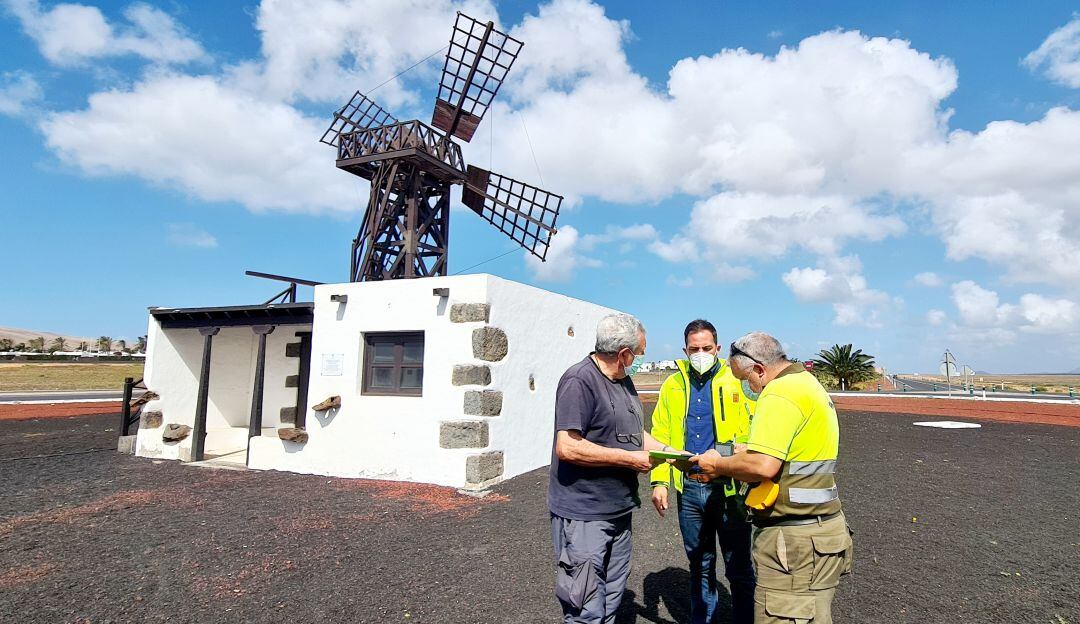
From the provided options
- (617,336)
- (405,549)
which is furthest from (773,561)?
(405,549)

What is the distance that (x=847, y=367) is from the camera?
3111cm

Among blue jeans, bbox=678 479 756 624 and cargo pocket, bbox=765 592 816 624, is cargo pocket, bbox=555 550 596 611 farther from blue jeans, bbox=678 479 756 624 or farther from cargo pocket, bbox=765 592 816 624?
blue jeans, bbox=678 479 756 624

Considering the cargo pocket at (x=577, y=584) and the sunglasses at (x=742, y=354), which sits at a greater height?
the sunglasses at (x=742, y=354)

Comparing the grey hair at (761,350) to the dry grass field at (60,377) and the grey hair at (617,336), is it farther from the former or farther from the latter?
the dry grass field at (60,377)

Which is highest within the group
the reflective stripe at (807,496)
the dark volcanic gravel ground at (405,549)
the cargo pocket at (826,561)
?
the reflective stripe at (807,496)

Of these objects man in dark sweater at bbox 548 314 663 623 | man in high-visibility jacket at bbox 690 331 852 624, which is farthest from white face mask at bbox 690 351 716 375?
man in high-visibility jacket at bbox 690 331 852 624

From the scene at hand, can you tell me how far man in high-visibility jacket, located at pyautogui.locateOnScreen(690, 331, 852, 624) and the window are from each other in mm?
6153

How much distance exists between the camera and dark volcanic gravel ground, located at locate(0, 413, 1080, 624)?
380 cm

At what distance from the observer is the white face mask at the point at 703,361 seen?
140 inches

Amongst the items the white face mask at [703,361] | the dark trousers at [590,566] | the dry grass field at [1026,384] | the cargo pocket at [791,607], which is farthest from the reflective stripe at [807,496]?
the dry grass field at [1026,384]

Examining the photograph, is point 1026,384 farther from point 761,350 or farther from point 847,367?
point 761,350

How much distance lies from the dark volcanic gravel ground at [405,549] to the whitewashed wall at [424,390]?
0.38m

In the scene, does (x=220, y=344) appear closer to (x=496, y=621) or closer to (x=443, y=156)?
(x=443, y=156)

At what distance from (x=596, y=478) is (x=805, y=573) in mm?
958
